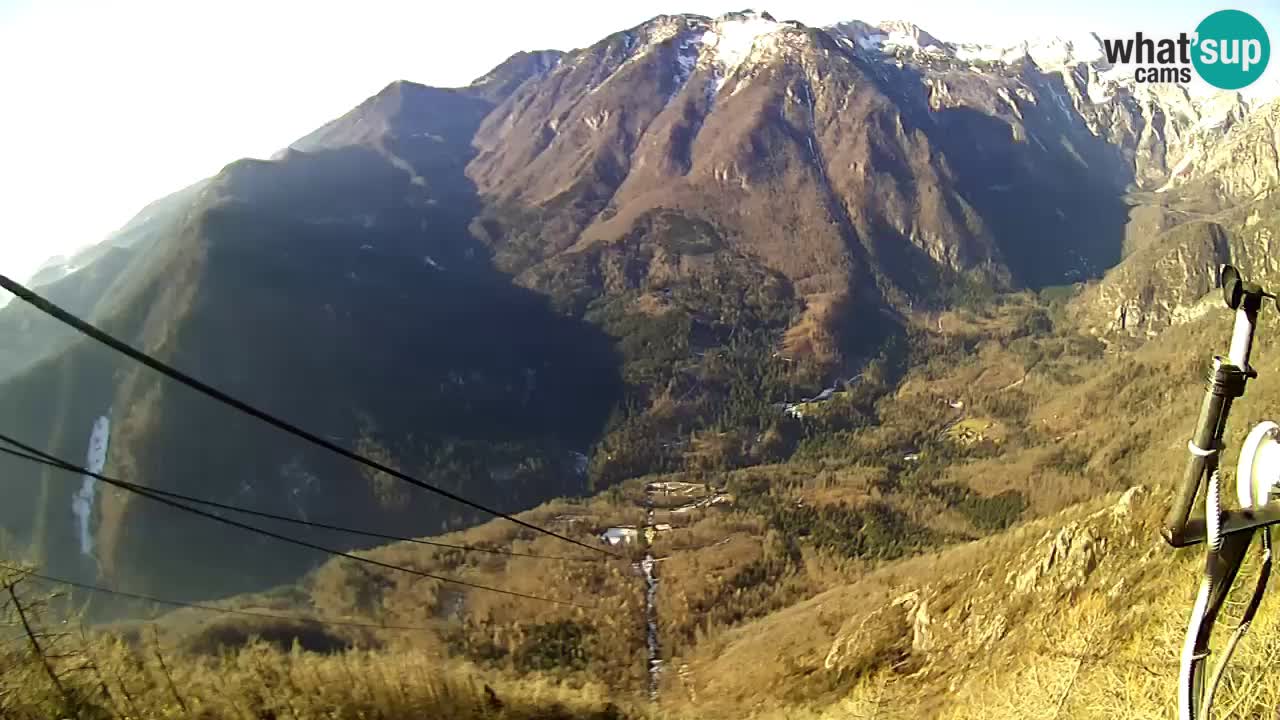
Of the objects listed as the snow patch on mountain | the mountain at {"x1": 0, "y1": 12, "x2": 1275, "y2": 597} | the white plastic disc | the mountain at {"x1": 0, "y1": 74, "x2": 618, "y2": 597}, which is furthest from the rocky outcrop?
Answer: the snow patch on mountain

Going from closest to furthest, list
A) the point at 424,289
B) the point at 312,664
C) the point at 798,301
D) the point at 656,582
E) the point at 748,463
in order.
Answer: the point at 312,664, the point at 656,582, the point at 748,463, the point at 424,289, the point at 798,301

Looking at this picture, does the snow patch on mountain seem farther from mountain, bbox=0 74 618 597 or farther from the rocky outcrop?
the rocky outcrop

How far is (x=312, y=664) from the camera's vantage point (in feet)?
45.7

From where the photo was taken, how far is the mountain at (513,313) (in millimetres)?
78938

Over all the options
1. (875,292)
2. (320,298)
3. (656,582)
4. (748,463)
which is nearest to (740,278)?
(875,292)

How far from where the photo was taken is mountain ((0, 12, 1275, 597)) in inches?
3108

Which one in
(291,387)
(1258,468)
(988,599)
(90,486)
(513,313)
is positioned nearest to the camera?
(1258,468)

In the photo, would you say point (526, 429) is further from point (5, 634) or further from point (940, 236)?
point (940, 236)

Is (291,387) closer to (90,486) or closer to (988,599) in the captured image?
(90,486)

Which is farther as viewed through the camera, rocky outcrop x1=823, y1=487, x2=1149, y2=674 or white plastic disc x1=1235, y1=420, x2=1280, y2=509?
rocky outcrop x1=823, y1=487, x2=1149, y2=674

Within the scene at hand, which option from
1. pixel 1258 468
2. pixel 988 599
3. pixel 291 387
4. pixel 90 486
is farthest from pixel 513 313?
pixel 1258 468

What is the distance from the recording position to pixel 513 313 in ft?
432

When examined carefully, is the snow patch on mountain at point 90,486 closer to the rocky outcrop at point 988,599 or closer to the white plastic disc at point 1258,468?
the rocky outcrop at point 988,599

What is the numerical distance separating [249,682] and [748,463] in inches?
3673
